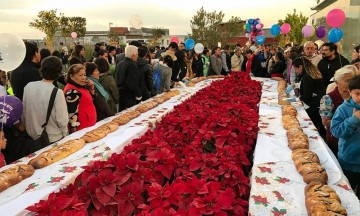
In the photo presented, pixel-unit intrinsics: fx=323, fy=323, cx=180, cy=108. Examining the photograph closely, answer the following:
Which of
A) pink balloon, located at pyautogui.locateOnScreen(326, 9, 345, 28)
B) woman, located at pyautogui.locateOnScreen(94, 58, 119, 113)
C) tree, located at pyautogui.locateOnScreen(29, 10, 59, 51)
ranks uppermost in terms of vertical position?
tree, located at pyautogui.locateOnScreen(29, 10, 59, 51)

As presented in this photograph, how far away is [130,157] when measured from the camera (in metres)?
1.65

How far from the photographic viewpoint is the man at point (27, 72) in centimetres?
350

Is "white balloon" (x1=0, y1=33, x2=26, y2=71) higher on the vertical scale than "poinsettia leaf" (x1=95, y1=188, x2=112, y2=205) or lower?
higher

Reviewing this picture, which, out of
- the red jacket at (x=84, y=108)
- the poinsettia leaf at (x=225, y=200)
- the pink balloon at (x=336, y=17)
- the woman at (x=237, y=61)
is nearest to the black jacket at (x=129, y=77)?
the red jacket at (x=84, y=108)

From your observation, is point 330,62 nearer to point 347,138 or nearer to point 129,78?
point 347,138

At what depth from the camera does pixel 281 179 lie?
1769 millimetres

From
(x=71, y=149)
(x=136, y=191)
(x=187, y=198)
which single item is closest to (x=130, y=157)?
(x=136, y=191)

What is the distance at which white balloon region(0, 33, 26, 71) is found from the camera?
9.23 ft

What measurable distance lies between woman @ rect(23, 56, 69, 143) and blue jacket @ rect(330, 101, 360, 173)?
2.15 metres

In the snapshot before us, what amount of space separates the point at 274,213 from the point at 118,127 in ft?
6.23

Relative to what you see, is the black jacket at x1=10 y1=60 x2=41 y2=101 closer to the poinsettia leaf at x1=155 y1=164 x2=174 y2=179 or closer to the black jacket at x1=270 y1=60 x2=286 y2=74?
the poinsettia leaf at x1=155 y1=164 x2=174 y2=179

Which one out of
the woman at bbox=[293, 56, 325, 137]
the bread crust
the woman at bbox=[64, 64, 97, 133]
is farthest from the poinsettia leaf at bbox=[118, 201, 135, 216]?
the woman at bbox=[293, 56, 325, 137]

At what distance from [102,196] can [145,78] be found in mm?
3638

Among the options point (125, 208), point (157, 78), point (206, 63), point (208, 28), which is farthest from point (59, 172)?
point (208, 28)
